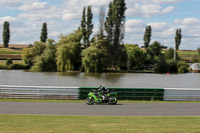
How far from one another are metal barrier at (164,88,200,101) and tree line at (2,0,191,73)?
177 feet

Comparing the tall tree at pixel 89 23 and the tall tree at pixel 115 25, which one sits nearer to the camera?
the tall tree at pixel 115 25

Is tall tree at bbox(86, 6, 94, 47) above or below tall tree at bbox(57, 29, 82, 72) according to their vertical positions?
above

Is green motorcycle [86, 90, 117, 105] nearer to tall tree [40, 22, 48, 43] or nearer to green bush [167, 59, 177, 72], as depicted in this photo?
green bush [167, 59, 177, 72]

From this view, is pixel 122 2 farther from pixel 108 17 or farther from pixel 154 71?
pixel 154 71

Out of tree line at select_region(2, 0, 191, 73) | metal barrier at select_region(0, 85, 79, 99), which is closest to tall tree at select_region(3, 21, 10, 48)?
tree line at select_region(2, 0, 191, 73)

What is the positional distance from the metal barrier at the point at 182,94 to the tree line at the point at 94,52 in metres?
54.0

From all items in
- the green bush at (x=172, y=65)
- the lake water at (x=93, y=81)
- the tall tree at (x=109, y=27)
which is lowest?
the lake water at (x=93, y=81)

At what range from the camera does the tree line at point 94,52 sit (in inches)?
3073

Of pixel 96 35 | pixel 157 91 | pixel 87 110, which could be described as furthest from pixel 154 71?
pixel 87 110

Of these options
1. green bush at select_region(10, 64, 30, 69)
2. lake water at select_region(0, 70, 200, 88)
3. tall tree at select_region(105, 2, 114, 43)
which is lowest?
lake water at select_region(0, 70, 200, 88)

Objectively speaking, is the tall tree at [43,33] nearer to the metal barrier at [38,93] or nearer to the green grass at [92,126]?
the metal barrier at [38,93]

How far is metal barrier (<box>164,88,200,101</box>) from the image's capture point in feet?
76.6

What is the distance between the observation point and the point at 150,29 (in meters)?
113

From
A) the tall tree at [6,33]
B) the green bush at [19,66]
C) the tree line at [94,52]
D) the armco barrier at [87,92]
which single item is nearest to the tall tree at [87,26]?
the tree line at [94,52]
